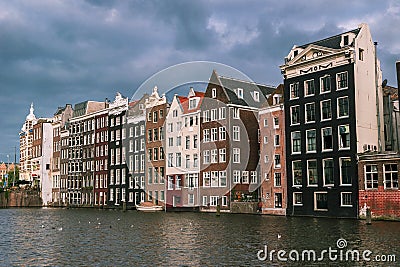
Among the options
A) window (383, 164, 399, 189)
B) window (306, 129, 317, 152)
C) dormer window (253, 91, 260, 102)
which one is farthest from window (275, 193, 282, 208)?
dormer window (253, 91, 260, 102)

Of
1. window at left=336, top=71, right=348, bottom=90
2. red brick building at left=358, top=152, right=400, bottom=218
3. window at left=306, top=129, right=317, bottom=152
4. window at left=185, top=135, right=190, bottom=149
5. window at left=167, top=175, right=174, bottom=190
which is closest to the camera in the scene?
red brick building at left=358, top=152, right=400, bottom=218

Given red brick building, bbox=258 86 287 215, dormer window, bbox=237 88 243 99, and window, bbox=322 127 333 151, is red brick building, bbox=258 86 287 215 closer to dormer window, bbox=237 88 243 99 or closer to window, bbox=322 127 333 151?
window, bbox=322 127 333 151

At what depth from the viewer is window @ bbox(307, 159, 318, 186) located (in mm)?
67312

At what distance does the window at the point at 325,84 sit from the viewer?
66.6m

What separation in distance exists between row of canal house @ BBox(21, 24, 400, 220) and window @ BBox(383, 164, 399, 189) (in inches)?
4.3

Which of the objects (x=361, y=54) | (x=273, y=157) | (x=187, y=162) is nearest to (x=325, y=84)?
(x=361, y=54)

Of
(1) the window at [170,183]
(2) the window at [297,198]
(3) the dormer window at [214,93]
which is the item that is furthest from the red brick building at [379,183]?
(1) the window at [170,183]

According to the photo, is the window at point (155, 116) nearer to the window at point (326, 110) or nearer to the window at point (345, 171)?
the window at point (326, 110)

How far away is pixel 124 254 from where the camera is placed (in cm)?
3033

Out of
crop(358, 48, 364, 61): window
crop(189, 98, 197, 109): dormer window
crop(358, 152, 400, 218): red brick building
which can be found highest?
crop(358, 48, 364, 61): window

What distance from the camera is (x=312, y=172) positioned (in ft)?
223

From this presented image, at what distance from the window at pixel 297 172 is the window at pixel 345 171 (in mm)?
6742

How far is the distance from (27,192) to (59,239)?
102 metres

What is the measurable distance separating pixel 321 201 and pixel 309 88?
1467 centimetres
